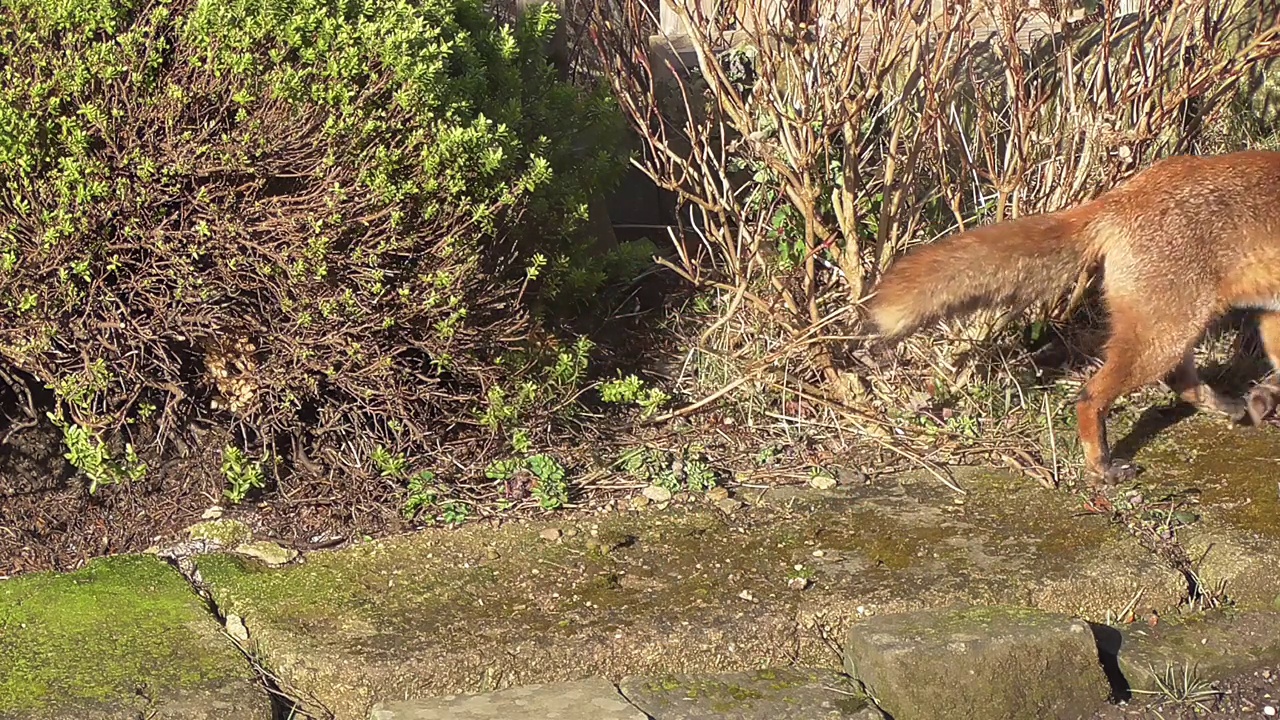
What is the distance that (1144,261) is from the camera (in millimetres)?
→ 4680

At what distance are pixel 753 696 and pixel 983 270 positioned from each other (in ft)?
6.02

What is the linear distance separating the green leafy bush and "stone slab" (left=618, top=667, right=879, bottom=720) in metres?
1.32

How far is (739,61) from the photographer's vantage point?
5.20m

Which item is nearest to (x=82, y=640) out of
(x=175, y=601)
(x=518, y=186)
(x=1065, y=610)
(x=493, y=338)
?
(x=175, y=601)

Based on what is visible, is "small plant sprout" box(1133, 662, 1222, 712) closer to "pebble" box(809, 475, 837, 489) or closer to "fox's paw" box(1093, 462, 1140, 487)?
"fox's paw" box(1093, 462, 1140, 487)

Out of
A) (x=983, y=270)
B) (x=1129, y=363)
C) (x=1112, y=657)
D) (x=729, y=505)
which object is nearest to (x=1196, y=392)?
(x=1129, y=363)

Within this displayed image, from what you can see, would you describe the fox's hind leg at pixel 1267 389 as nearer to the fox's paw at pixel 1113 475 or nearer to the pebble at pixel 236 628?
the fox's paw at pixel 1113 475

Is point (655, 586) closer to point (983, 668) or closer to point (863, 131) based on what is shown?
point (983, 668)

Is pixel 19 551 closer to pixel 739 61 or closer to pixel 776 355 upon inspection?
pixel 776 355

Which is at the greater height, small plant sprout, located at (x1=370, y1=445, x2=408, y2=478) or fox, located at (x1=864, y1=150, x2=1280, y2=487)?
fox, located at (x1=864, y1=150, x2=1280, y2=487)

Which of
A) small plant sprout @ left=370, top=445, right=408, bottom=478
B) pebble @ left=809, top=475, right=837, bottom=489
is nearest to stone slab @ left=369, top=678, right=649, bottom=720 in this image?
small plant sprout @ left=370, top=445, right=408, bottom=478

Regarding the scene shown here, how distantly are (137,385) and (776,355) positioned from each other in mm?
2230

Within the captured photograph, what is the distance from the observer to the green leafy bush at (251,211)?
3885 mm

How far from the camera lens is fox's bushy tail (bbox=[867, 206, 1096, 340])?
4.41 m
